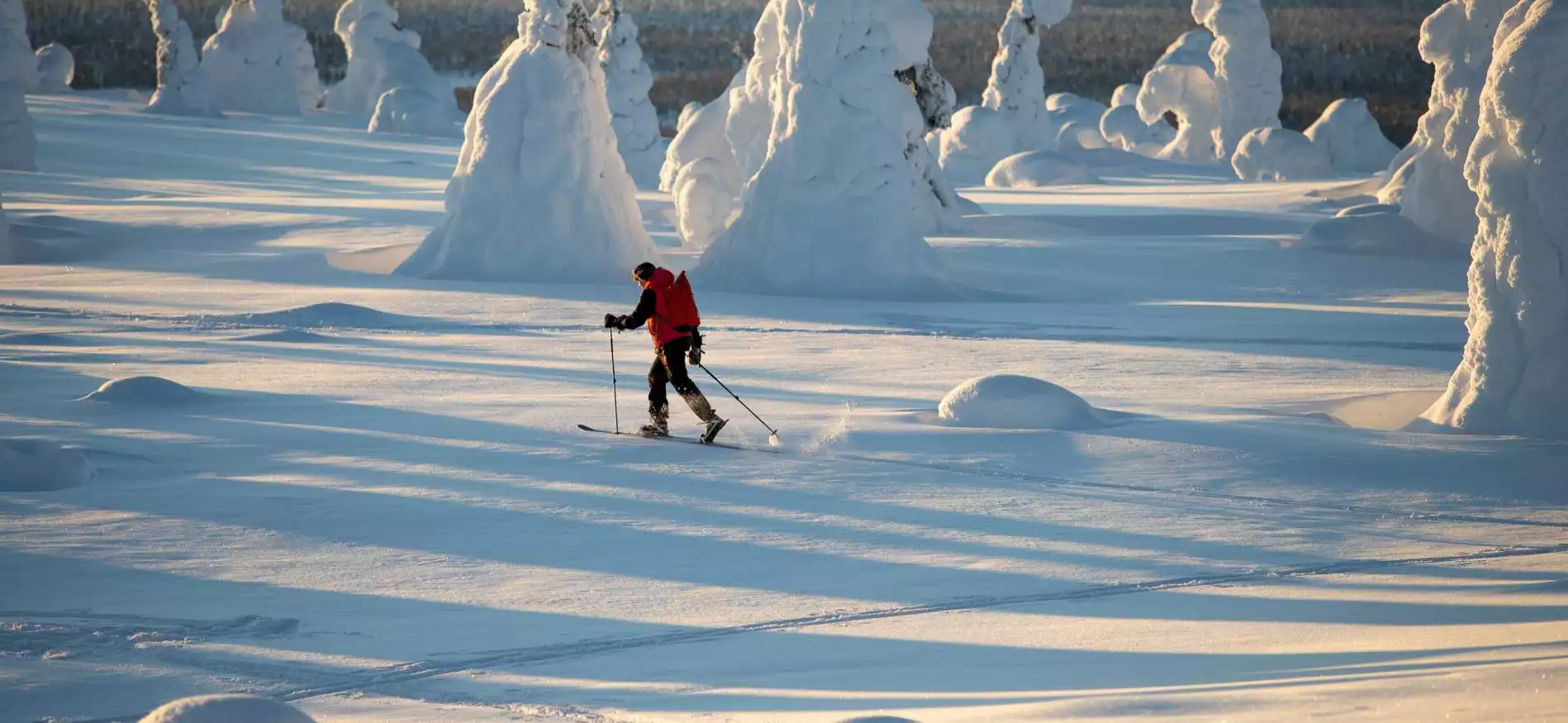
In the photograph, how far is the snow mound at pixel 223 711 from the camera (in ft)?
14.5

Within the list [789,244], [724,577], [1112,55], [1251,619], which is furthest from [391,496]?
[1112,55]

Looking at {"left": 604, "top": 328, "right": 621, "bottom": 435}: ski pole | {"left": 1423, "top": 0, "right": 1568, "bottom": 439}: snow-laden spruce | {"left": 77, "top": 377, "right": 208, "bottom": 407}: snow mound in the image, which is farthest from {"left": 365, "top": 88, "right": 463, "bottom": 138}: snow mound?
{"left": 1423, "top": 0, "right": 1568, "bottom": 439}: snow-laden spruce

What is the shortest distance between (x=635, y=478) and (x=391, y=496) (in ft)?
4.76

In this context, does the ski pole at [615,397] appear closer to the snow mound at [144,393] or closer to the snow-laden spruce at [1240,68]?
the snow mound at [144,393]

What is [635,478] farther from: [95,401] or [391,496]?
[95,401]

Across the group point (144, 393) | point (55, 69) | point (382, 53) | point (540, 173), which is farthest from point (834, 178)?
point (55, 69)

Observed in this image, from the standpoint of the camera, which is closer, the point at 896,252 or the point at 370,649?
the point at 370,649

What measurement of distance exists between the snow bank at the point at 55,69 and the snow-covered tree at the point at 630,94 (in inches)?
1016

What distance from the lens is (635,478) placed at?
32.9ft

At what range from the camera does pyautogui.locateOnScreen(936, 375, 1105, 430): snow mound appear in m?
11.3

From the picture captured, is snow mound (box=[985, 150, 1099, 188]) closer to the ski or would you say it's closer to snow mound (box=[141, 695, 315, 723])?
the ski

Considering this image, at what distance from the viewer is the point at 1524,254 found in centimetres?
1132

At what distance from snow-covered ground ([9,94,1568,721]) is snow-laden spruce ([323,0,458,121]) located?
33620 mm

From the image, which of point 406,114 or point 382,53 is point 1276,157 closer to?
point 406,114
